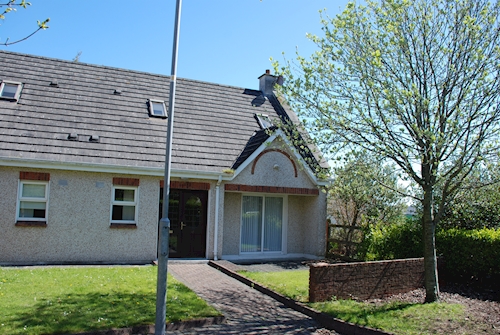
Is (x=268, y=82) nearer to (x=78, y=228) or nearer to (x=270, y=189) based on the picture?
(x=270, y=189)

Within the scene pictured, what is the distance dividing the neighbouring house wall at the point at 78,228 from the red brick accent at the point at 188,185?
1.81ft

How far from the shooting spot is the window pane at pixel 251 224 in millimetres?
16406

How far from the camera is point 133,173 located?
44.8ft

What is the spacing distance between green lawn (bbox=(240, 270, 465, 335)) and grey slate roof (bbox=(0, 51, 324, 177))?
22.0ft

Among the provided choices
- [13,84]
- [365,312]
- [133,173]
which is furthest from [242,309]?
[13,84]

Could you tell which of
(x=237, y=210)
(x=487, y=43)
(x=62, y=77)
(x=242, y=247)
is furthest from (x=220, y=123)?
(x=487, y=43)

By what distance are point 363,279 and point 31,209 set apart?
9745mm

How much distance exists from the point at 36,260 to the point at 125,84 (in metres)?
7.88

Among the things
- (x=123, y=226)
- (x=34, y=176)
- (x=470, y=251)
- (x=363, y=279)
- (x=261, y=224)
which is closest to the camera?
(x=363, y=279)

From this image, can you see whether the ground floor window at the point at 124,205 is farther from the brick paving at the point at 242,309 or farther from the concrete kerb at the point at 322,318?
the concrete kerb at the point at 322,318

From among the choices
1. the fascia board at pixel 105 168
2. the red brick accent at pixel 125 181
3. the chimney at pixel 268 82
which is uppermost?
the chimney at pixel 268 82

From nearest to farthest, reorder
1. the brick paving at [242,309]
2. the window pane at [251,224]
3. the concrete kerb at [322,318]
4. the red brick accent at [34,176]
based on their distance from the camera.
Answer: the concrete kerb at [322,318], the brick paving at [242,309], the red brick accent at [34,176], the window pane at [251,224]

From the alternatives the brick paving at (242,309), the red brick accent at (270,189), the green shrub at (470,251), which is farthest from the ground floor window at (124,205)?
the green shrub at (470,251)

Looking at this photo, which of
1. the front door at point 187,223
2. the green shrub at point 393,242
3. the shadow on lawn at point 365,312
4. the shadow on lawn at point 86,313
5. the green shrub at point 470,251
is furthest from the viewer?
the front door at point 187,223
